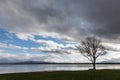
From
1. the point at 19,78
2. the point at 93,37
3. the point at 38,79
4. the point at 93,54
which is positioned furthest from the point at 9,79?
the point at 93,37

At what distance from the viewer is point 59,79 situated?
125 ft

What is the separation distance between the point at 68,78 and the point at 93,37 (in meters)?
45.9

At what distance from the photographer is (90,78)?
133 feet

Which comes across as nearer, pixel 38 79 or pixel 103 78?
pixel 38 79

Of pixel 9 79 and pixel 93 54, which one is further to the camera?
pixel 93 54

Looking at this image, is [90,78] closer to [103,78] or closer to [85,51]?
[103,78]

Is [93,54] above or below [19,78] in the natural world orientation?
above

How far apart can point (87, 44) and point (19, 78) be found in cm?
4621

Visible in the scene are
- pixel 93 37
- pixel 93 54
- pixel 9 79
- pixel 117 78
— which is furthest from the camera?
pixel 93 37

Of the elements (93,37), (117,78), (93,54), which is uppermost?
(93,37)

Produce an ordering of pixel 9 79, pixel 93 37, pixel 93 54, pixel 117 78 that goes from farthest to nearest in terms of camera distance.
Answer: pixel 93 37, pixel 93 54, pixel 117 78, pixel 9 79

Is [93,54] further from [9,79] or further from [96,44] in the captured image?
[9,79]

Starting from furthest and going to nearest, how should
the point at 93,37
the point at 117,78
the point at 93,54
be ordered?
1. the point at 93,37
2. the point at 93,54
3. the point at 117,78

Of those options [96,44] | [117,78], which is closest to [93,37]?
[96,44]
